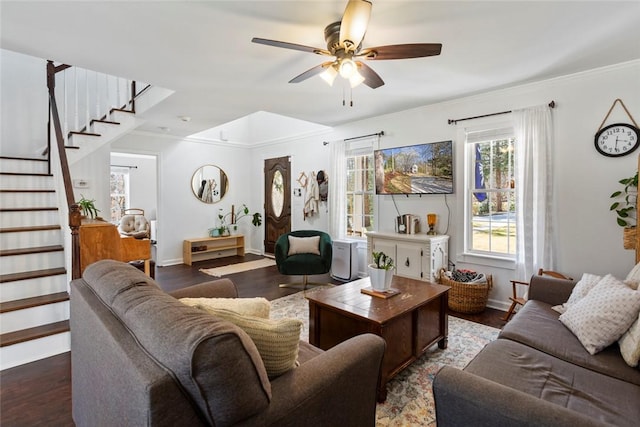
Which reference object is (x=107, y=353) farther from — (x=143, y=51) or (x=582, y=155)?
(x=582, y=155)

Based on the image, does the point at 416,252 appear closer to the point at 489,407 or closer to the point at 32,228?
the point at 489,407

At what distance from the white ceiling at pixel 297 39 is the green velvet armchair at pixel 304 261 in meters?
2.01

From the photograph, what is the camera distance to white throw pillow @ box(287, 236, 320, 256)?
14.9 feet

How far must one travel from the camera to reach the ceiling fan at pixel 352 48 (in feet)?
5.84

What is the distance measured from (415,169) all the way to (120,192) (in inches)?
318

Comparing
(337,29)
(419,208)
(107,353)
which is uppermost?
(337,29)

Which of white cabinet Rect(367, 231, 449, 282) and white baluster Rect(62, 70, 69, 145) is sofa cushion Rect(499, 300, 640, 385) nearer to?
white cabinet Rect(367, 231, 449, 282)

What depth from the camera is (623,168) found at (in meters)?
2.86

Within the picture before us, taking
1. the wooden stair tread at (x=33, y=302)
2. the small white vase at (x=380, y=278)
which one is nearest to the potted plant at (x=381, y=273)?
the small white vase at (x=380, y=278)

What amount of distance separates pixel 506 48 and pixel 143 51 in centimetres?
300

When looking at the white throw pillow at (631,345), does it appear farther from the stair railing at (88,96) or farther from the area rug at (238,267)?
the stair railing at (88,96)

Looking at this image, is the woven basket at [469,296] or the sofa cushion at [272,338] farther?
the woven basket at [469,296]

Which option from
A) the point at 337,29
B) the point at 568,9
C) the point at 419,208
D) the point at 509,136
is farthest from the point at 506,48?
the point at 419,208

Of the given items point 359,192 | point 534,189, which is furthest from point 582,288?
point 359,192
